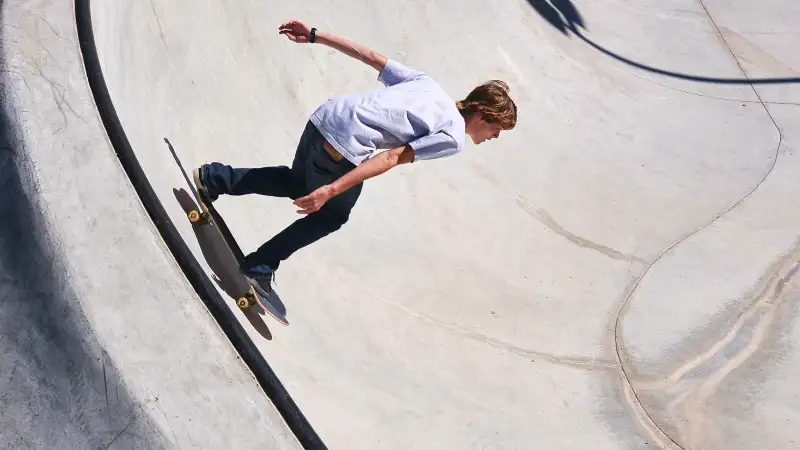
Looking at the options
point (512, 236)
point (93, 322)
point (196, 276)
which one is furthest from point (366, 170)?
point (512, 236)

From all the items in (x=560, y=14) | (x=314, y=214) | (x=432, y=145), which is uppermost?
(x=432, y=145)

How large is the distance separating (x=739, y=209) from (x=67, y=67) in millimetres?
5331

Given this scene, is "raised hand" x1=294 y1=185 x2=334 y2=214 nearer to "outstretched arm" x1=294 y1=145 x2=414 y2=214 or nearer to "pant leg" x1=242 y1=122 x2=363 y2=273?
"outstretched arm" x1=294 y1=145 x2=414 y2=214

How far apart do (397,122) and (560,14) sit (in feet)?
19.2

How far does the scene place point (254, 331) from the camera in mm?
3322

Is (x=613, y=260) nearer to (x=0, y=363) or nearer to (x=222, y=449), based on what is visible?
(x=222, y=449)

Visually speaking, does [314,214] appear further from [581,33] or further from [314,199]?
[581,33]

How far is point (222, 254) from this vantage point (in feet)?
11.6

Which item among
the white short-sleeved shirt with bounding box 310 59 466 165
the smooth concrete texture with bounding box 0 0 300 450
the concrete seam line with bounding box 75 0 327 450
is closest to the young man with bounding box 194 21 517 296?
the white short-sleeved shirt with bounding box 310 59 466 165

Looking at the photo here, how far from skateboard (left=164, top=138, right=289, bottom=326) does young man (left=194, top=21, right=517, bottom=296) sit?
172mm

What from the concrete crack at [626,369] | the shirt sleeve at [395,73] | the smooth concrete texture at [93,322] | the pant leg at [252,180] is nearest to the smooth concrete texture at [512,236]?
the concrete crack at [626,369]

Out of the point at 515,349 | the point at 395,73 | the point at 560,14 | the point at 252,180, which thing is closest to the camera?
the point at 395,73

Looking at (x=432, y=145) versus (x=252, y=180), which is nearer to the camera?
(x=432, y=145)

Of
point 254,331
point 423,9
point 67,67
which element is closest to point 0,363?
point 254,331
